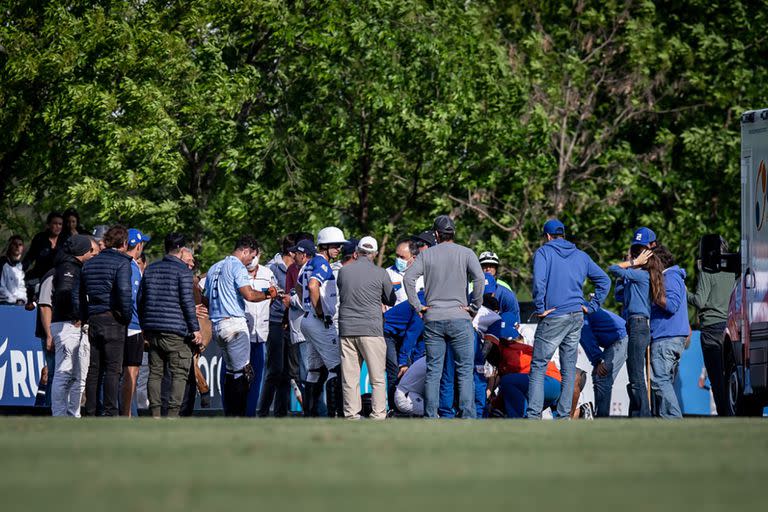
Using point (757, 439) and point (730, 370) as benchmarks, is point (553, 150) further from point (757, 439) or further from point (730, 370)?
point (757, 439)

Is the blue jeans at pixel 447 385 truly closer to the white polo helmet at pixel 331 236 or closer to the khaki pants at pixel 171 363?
the white polo helmet at pixel 331 236

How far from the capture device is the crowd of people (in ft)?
47.3

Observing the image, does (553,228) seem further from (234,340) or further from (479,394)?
(234,340)

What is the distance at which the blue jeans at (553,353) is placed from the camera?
1443 centimetres

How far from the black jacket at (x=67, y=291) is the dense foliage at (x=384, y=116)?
8.78m

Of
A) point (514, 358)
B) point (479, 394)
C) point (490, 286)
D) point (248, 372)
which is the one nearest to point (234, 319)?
point (248, 372)

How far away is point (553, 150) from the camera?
36469 mm

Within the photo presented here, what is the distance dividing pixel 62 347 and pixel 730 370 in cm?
710

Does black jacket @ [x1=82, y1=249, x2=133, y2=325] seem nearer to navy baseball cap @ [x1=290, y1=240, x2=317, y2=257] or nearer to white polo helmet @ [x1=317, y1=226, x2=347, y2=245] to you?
white polo helmet @ [x1=317, y1=226, x2=347, y2=245]

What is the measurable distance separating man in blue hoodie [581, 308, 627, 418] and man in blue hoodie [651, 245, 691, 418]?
677 mm

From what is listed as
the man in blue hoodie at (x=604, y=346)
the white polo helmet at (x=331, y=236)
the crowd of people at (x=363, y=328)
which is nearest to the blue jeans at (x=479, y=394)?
the crowd of people at (x=363, y=328)


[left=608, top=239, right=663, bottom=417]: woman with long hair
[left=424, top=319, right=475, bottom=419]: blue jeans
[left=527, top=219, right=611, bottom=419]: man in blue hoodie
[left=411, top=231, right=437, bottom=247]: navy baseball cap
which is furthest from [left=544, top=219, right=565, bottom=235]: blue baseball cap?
[left=411, top=231, right=437, bottom=247]: navy baseball cap

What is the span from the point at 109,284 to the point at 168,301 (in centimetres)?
59

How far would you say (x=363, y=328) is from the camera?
14.9 meters
